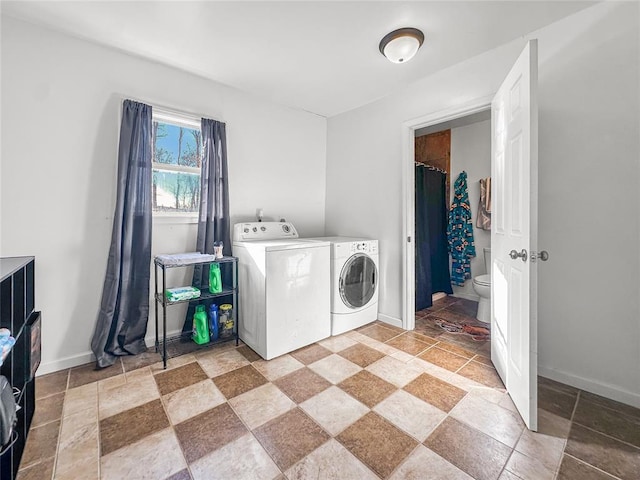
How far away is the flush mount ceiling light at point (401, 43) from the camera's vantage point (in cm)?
191

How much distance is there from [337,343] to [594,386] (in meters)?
1.69

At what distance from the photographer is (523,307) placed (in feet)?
4.94

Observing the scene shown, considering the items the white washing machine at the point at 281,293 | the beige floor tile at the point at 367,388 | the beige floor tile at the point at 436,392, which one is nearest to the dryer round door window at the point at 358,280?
the white washing machine at the point at 281,293

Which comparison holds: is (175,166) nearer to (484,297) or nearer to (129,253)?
(129,253)

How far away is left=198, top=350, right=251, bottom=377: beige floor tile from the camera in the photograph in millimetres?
2047

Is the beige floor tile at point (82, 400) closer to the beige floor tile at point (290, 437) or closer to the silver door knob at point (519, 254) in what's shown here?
the beige floor tile at point (290, 437)

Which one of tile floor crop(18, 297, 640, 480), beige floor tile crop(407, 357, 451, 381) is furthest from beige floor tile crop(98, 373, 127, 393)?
beige floor tile crop(407, 357, 451, 381)

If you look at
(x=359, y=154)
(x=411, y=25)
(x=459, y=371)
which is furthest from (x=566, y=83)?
(x=459, y=371)

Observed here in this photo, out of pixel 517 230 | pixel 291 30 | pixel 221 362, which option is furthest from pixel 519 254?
pixel 221 362

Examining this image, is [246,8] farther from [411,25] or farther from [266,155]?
[266,155]

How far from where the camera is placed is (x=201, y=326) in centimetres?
237

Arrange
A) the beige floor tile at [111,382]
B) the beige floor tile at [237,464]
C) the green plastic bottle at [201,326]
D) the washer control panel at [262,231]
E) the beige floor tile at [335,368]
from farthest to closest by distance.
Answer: the washer control panel at [262,231] → the green plastic bottle at [201,326] → the beige floor tile at [335,368] → the beige floor tile at [111,382] → the beige floor tile at [237,464]

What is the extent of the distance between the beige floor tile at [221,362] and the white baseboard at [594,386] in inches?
82.4

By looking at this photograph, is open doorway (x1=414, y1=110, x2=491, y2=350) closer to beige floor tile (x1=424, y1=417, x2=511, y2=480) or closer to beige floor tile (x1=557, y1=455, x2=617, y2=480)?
beige floor tile (x1=424, y1=417, x2=511, y2=480)
